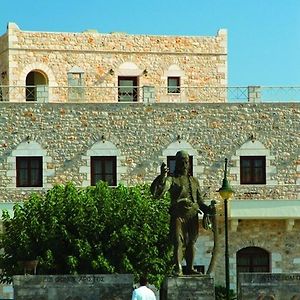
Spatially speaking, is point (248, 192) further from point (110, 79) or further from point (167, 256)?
point (110, 79)

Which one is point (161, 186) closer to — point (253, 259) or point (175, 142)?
point (175, 142)

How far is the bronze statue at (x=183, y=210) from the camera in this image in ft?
81.8

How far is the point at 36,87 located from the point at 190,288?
17.9 m

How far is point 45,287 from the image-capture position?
82.3 ft

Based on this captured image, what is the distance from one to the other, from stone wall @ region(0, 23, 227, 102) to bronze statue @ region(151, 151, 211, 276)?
21.8 m

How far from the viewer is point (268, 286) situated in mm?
25172

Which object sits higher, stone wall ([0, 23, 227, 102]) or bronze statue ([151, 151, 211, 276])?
stone wall ([0, 23, 227, 102])

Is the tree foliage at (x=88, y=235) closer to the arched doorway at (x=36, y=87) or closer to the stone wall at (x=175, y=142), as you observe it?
the stone wall at (x=175, y=142)

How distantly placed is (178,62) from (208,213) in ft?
80.7

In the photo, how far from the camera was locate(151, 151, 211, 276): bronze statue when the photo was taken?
24.9 meters

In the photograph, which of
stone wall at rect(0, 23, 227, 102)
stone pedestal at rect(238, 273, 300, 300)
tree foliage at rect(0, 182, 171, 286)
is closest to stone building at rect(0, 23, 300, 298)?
tree foliage at rect(0, 182, 171, 286)

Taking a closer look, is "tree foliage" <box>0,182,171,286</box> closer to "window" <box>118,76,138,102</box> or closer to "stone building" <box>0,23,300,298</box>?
"stone building" <box>0,23,300,298</box>

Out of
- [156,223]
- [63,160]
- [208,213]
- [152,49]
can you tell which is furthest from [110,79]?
[208,213]

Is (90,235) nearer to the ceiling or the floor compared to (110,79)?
nearer to the floor
